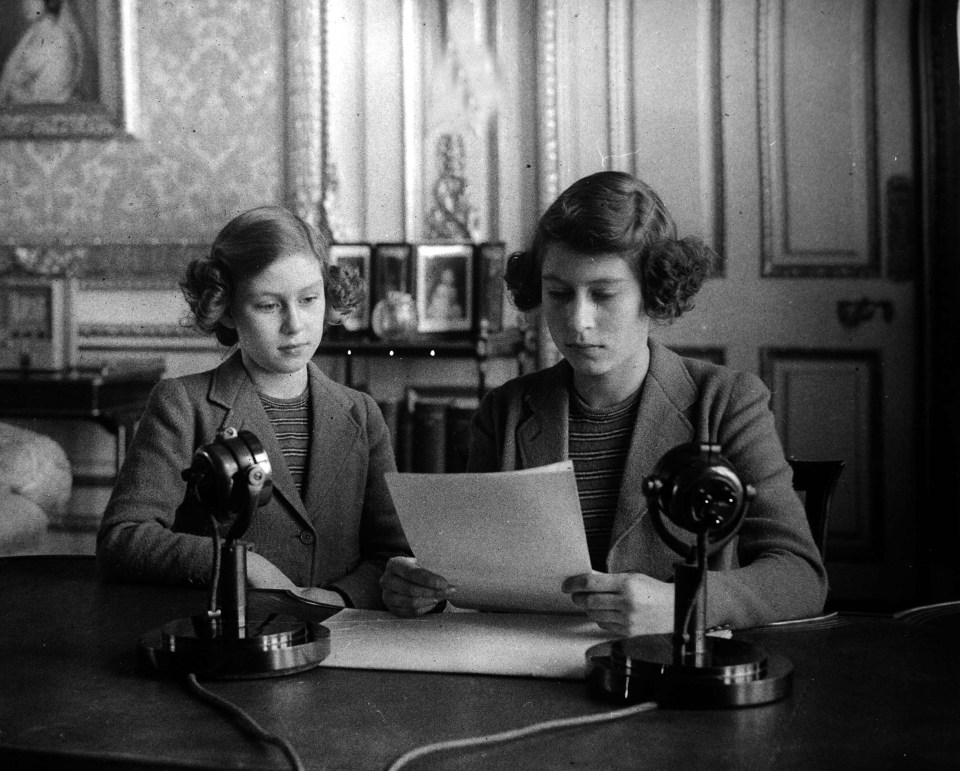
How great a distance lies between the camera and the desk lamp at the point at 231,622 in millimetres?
1152

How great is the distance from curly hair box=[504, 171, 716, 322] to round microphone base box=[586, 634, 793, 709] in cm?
67

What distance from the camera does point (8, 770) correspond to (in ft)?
3.21

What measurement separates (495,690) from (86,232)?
151 inches

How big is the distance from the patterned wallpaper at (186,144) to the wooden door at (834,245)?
1.68 m

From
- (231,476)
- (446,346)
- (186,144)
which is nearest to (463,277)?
(446,346)

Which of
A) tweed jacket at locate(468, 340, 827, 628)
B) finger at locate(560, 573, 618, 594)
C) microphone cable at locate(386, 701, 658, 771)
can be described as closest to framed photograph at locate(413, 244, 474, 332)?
tweed jacket at locate(468, 340, 827, 628)

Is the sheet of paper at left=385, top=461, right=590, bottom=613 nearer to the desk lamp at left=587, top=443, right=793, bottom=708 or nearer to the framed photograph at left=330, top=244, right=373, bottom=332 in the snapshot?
the desk lamp at left=587, top=443, right=793, bottom=708

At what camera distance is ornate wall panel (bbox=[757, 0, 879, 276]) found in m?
4.06

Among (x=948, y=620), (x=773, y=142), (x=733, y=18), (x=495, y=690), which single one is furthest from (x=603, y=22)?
(x=495, y=690)

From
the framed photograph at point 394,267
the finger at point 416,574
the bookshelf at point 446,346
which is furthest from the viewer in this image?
the framed photograph at point 394,267

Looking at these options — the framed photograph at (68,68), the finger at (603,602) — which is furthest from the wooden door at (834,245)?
the finger at (603,602)

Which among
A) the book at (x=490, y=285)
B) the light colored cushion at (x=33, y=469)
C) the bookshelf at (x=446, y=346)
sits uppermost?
the book at (x=490, y=285)

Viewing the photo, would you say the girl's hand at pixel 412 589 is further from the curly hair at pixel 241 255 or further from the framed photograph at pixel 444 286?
the framed photograph at pixel 444 286

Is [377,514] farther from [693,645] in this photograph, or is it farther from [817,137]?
[817,137]
